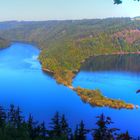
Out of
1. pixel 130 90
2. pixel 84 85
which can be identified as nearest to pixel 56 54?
pixel 84 85

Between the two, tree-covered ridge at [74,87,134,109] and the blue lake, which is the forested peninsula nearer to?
tree-covered ridge at [74,87,134,109]

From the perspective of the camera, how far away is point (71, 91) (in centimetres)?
4266

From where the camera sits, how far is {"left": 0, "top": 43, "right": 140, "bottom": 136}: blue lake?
102 feet

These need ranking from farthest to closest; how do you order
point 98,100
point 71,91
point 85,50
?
point 85,50 < point 71,91 < point 98,100

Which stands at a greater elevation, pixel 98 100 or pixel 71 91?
pixel 71 91

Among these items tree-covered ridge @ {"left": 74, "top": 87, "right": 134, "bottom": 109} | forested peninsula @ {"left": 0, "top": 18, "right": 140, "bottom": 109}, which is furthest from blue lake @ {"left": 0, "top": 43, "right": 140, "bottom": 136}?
forested peninsula @ {"left": 0, "top": 18, "right": 140, "bottom": 109}

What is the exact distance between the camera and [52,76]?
5422 centimetres

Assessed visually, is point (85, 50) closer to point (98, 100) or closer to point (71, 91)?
point (71, 91)

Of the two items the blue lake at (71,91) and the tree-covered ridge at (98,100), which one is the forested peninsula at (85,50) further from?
the blue lake at (71,91)

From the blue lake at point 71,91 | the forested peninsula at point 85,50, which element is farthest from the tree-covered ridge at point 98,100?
the blue lake at point 71,91

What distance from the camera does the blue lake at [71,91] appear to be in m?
31.2

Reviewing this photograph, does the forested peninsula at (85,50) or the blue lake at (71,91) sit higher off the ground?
the forested peninsula at (85,50)

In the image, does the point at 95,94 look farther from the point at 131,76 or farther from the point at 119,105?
the point at 131,76

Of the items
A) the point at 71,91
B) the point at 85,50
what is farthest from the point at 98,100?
the point at 85,50
